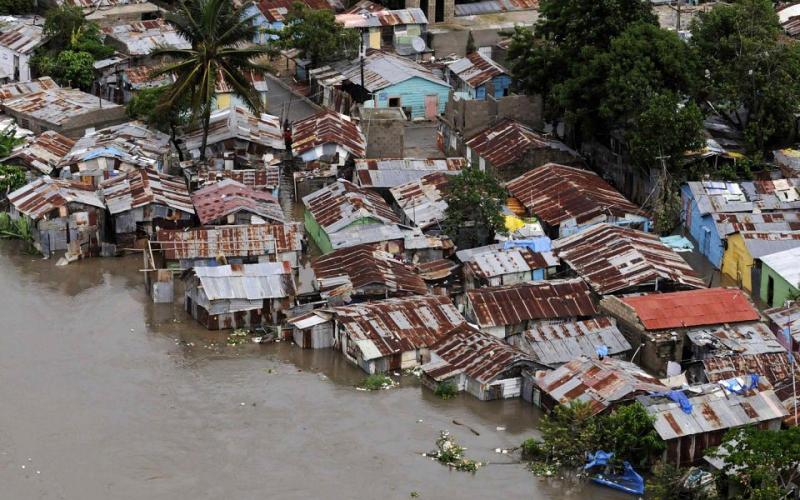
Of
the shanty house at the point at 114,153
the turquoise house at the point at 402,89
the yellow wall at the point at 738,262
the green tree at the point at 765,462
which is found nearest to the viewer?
the green tree at the point at 765,462

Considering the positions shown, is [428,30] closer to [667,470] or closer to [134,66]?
[134,66]

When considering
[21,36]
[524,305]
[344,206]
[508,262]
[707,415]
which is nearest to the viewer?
[707,415]

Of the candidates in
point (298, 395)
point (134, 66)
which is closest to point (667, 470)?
point (298, 395)

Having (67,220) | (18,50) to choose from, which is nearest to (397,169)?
(67,220)

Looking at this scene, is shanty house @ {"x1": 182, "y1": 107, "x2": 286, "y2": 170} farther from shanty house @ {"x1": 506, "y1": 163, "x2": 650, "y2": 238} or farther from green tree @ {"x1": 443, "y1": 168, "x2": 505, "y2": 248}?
green tree @ {"x1": 443, "y1": 168, "x2": 505, "y2": 248}

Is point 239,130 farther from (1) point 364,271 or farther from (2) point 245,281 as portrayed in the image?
(1) point 364,271

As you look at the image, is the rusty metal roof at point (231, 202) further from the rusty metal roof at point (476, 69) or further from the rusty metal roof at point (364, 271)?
the rusty metal roof at point (476, 69)

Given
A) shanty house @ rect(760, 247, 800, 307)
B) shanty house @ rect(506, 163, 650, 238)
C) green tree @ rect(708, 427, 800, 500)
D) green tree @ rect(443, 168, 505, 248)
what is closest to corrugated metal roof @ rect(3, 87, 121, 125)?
green tree @ rect(443, 168, 505, 248)

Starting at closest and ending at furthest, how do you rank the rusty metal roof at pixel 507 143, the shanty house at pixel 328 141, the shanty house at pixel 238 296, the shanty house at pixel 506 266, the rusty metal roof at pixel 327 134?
the shanty house at pixel 238 296 < the shanty house at pixel 506 266 < the rusty metal roof at pixel 507 143 < the shanty house at pixel 328 141 < the rusty metal roof at pixel 327 134

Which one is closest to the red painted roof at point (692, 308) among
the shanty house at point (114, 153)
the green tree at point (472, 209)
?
the green tree at point (472, 209)
